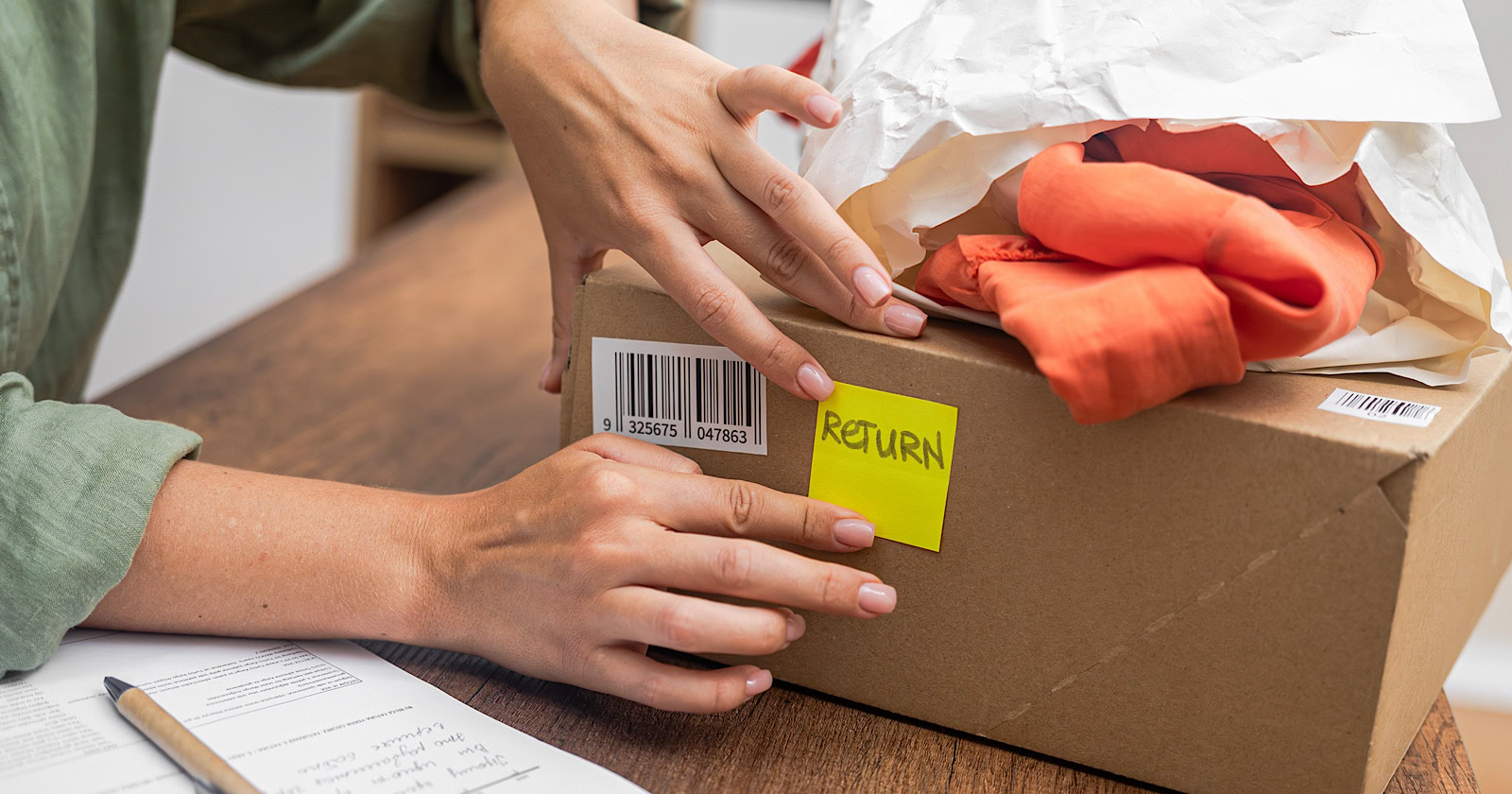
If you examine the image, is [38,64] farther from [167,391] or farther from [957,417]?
[957,417]

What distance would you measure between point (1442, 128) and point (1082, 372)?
0.21 meters

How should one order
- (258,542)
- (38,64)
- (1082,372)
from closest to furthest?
1. (1082,372)
2. (258,542)
3. (38,64)

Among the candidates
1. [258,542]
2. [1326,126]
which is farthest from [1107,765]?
[258,542]

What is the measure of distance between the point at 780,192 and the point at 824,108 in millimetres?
41

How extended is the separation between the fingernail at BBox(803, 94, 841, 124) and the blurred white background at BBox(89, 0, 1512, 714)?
5.85ft

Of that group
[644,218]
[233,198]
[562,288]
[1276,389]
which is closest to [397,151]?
[233,198]

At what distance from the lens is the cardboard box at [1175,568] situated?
387mm

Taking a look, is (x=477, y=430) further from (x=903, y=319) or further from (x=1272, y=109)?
(x=1272, y=109)

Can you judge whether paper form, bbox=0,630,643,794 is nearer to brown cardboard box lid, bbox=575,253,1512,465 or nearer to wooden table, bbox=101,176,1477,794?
wooden table, bbox=101,176,1477,794

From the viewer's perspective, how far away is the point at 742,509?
0.47 m

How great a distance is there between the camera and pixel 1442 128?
442mm

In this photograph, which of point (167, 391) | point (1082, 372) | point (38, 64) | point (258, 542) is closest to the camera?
point (1082, 372)

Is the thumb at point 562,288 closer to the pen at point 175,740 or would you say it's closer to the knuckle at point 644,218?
the knuckle at point 644,218

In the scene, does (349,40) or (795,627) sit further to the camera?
(349,40)
